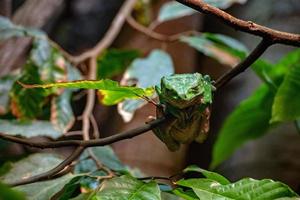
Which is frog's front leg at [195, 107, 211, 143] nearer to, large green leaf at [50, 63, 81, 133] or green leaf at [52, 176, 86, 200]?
green leaf at [52, 176, 86, 200]

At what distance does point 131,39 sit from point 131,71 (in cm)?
101

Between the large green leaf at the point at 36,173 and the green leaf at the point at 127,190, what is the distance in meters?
0.18

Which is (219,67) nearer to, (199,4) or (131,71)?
(131,71)

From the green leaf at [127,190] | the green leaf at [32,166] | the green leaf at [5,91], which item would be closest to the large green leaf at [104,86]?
the green leaf at [127,190]

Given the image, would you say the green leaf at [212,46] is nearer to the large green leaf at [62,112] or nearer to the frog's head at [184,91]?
the large green leaf at [62,112]

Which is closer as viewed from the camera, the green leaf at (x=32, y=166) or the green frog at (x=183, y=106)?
the green frog at (x=183, y=106)

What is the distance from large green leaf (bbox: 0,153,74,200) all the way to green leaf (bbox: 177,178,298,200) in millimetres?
293

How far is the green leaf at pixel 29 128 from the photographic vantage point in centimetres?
115

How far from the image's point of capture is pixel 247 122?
147cm

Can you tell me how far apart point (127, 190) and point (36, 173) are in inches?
13.9

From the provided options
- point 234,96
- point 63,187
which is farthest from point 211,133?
point 63,187

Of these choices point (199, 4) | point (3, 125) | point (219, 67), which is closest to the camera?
point (199, 4)

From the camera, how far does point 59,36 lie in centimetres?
239

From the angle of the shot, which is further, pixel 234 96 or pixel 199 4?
pixel 234 96
